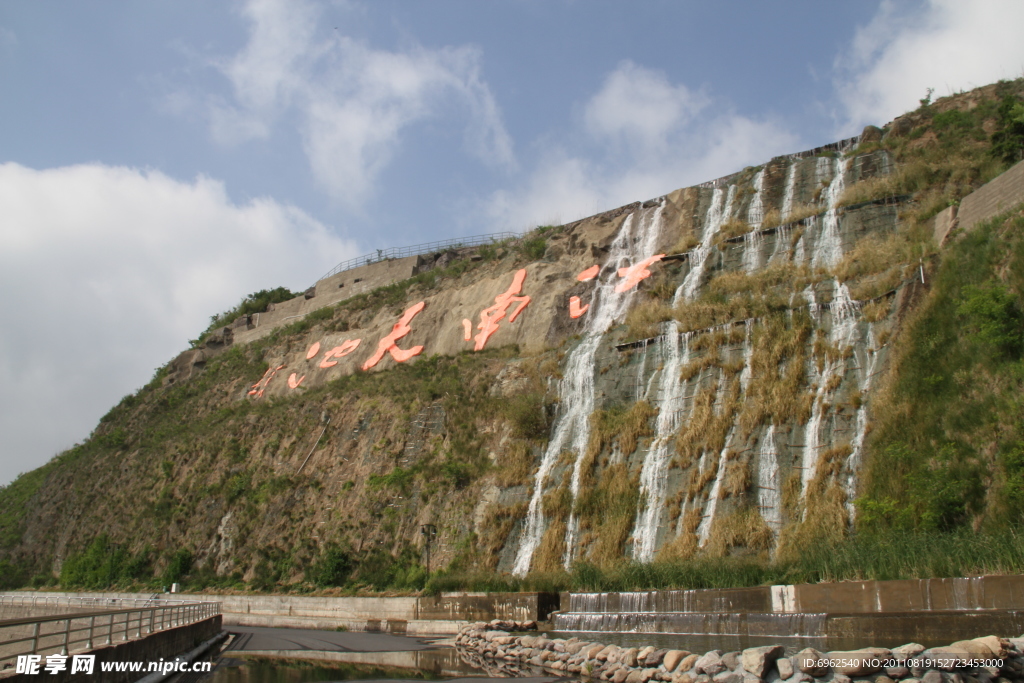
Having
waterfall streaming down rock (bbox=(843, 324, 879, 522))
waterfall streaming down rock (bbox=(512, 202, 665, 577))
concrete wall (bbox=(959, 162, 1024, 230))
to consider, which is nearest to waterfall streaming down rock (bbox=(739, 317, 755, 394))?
waterfall streaming down rock (bbox=(843, 324, 879, 522))

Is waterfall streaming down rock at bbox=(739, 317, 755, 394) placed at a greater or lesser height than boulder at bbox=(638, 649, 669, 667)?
greater

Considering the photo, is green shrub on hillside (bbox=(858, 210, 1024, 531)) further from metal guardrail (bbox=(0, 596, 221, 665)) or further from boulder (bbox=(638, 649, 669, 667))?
metal guardrail (bbox=(0, 596, 221, 665))

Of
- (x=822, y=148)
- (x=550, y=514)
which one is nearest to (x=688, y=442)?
(x=550, y=514)

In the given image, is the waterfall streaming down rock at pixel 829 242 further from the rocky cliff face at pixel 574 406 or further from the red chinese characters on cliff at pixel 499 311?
the red chinese characters on cliff at pixel 499 311

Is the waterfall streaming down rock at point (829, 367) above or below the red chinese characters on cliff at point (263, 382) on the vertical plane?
below

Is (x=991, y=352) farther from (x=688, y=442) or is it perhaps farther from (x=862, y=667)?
(x=862, y=667)

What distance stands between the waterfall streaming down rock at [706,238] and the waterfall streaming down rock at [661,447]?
10.6ft

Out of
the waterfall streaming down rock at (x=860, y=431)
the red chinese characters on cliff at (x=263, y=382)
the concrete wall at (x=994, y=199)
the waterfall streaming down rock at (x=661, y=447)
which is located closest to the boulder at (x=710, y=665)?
the waterfall streaming down rock at (x=860, y=431)

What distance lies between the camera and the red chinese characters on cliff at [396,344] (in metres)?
36.8

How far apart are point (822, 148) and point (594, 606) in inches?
926

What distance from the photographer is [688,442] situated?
19359mm

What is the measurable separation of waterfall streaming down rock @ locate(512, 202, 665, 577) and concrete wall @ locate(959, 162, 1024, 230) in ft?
38.0

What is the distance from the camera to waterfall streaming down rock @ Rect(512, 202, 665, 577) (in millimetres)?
21281

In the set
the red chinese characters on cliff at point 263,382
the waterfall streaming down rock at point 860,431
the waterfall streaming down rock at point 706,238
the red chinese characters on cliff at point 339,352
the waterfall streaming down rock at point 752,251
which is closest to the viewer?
the waterfall streaming down rock at point 860,431
